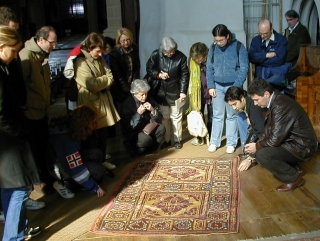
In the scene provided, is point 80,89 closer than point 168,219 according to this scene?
No

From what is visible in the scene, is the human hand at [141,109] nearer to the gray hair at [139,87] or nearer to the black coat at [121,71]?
the gray hair at [139,87]

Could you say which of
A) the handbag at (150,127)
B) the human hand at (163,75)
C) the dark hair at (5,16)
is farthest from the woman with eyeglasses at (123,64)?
the dark hair at (5,16)

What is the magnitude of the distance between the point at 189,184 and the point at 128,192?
1.80 ft

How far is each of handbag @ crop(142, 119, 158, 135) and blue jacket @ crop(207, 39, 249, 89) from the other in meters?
0.80

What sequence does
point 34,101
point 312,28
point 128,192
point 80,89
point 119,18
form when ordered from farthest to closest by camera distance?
point 119,18, point 312,28, point 80,89, point 128,192, point 34,101

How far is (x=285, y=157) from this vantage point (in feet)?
11.3

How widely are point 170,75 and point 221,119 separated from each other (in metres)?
0.73

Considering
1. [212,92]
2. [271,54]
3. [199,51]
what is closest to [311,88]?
[271,54]

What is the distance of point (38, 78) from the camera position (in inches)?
130

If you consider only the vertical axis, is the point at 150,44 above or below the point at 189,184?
above

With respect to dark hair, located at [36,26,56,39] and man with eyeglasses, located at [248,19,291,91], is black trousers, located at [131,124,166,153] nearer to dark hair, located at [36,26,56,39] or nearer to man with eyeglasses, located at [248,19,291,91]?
man with eyeglasses, located at [248,19,291,91]

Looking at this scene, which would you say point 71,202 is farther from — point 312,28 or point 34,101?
point 312,28

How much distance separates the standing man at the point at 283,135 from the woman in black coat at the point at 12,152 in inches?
73.2

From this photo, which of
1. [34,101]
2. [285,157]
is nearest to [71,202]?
[34,101]
